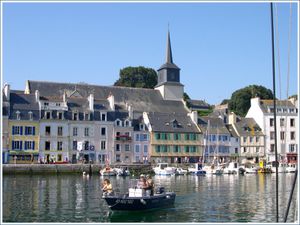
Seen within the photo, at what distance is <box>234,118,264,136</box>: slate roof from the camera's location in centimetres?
9631

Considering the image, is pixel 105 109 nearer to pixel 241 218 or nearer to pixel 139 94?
pixel 139 94

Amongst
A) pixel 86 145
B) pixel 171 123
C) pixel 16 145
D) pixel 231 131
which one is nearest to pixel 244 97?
pixel 231 131

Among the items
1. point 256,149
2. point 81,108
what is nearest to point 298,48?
point 81,108

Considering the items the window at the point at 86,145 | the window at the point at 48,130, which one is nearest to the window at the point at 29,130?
the window at the point at 48,130

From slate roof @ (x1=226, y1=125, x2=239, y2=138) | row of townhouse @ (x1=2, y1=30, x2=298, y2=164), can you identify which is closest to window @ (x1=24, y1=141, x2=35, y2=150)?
row of townhouse @ (x1=2, y1=30, x2=298, y2=164)

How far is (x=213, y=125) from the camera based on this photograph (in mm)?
94562

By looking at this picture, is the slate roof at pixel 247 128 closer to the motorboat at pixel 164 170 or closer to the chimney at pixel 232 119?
the chimney at pixel 232 119

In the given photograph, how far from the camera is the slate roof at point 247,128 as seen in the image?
316 ft

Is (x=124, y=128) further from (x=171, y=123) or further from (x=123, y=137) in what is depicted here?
(x=171, y=123)

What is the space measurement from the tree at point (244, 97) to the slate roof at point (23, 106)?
211ft

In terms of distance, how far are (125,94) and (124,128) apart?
718 inches

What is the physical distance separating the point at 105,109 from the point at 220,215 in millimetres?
60311

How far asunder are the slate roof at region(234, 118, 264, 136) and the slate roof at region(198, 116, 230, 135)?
11.9ft

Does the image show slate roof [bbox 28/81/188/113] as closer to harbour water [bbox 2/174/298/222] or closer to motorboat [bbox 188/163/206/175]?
motorboat [bbox 188/163/206/175]
